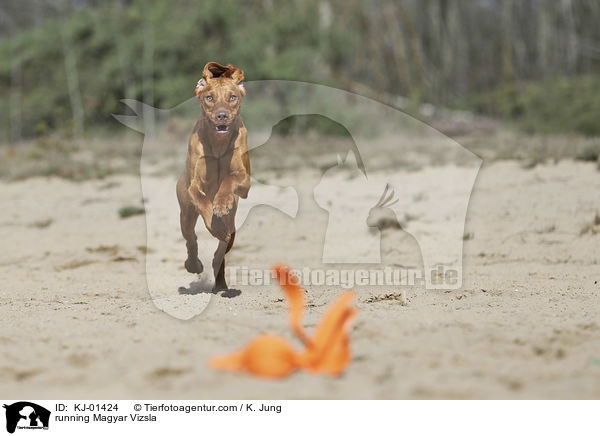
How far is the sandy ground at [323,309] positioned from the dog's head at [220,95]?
1116mm

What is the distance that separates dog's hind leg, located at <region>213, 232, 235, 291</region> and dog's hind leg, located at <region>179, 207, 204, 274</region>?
147 mm

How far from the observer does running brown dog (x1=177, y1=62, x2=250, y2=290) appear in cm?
345

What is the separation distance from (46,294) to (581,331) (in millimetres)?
3621

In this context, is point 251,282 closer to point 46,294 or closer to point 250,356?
point 46,294

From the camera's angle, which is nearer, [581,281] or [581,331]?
[581,331]

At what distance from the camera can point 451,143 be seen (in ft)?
31.5

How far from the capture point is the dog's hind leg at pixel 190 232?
389cm

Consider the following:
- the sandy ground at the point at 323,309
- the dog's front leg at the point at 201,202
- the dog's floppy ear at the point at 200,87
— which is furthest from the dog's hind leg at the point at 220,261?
the dog's floppy ear at the point at 200,87

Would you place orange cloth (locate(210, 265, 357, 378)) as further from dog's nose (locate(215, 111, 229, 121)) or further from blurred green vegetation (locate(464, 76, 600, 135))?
blurred green vegetation (locate(464, 76, 600, 135))

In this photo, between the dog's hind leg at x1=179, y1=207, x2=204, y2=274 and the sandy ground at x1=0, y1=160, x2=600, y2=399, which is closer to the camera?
the sandy ground at x1=0, y1=160, x2=600, y2=399
